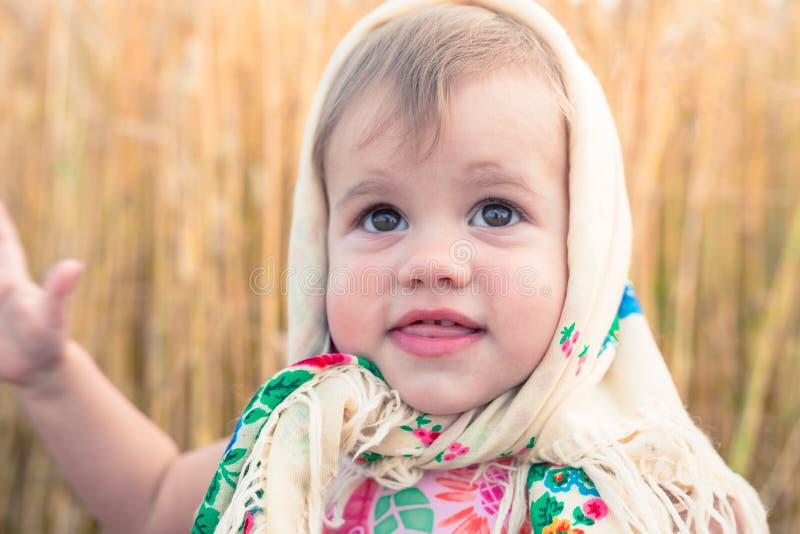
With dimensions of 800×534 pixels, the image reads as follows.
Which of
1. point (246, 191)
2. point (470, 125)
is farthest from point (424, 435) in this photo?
point (246, 191)

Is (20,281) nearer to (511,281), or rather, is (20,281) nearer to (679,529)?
(511,281)

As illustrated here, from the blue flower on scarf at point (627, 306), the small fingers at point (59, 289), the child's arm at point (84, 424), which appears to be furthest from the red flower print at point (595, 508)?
the small fingers at point (59, 289)

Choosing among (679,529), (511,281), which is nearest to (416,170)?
(511,281)

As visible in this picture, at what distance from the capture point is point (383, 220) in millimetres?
971

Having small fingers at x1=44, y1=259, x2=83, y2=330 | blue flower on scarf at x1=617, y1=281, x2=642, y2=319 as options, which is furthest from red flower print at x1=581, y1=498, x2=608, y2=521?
small fingers at x1=44, y1=259, x2=83, y2=330

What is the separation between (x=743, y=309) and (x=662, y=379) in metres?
1.07

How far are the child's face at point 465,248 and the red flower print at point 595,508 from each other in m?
0.16

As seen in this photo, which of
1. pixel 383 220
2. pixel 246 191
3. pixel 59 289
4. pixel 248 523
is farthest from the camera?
pixel 246 191

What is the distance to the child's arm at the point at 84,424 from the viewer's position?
Result: 1.22 m

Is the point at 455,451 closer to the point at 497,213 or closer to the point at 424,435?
the point at 424,435

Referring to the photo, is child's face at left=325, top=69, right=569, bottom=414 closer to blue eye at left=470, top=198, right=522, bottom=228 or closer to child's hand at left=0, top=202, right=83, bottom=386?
blue eye at left=470, top=198, right=522, bottom=228

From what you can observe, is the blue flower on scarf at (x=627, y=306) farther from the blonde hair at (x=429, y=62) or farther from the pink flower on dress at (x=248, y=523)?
the pink flower on dress at (x=248, y=523)

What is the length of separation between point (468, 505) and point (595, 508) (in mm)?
146

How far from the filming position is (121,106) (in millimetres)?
1971
